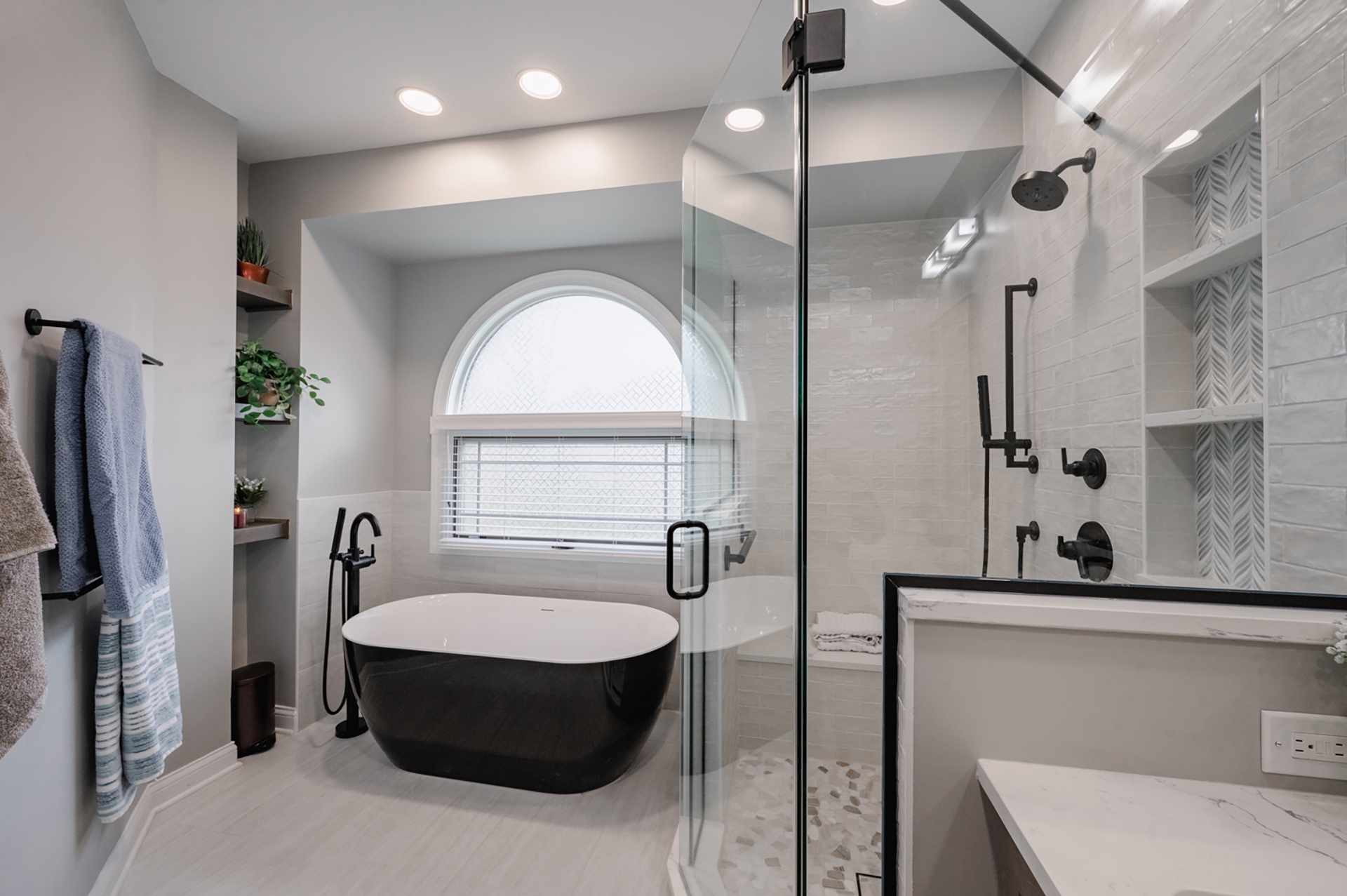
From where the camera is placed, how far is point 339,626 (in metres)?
2.84

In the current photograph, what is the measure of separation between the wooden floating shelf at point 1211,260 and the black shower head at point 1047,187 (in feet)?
0.60

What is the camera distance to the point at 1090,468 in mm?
923

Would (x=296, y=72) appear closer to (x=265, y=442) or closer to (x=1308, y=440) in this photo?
(x=265, y=442)

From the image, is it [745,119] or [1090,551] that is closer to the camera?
[1090,551]

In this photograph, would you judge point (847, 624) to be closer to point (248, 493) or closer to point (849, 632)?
point (849, 632)

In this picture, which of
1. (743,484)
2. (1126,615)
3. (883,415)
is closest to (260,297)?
(743,484)

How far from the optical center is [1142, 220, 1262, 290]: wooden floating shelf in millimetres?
833

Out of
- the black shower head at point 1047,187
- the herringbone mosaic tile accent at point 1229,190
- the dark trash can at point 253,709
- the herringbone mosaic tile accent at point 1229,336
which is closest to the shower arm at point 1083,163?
the black shower head at point 1047,187

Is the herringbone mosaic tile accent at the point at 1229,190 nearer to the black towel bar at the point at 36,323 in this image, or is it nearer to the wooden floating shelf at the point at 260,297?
the black towel bar at the point at 36,323

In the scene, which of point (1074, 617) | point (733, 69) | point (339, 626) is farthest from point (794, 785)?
point (339, 626)

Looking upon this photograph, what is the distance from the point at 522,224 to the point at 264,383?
1.29 m

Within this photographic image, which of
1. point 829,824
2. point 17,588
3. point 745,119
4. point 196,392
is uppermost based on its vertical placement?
point 745,119

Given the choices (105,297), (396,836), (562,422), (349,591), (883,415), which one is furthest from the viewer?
(562,422)

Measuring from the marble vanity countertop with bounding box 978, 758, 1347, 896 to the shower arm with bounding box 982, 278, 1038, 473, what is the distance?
0.49 metres
